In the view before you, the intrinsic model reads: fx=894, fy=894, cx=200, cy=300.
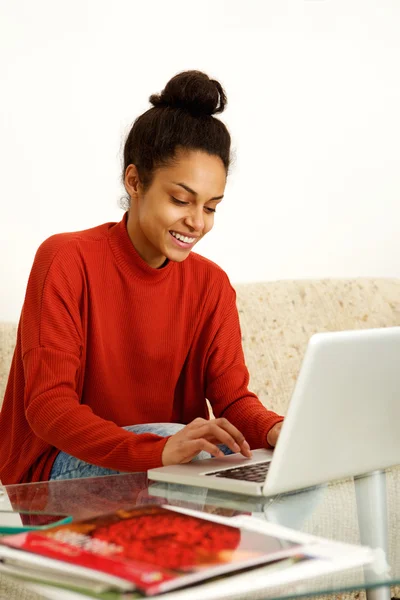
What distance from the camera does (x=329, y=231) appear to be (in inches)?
108

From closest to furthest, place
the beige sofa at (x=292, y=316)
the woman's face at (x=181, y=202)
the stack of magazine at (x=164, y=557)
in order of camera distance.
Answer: the stack of magazine at (x=164, y=557) → the woman's face at (x=181, y=202) → the beige sofa at (x=292, y=316)

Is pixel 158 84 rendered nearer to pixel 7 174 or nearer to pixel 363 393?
pixel 7 174

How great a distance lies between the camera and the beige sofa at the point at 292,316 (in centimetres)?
227

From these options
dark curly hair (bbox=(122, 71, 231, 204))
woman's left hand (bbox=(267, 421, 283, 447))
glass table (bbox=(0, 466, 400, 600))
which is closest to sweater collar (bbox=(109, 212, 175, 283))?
dark curly hair (bbox=(122, 71, 231, 204))

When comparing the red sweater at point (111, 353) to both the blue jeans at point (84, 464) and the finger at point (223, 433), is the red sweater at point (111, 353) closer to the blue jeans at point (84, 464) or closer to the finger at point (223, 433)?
the blue jeans at point (84, 464)

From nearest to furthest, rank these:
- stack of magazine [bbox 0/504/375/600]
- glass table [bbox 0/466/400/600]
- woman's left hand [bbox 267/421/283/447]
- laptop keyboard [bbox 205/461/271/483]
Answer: stack of magazine [bbox 0/504/375/600] → glass table [bbox 0/466/400/600] → laptop keyboard [bbox 205/461/271/483] → woman's left hand [bbox 267/421/283/447]

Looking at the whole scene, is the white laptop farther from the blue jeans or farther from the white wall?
the white wall

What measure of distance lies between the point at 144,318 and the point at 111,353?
0.31 ft

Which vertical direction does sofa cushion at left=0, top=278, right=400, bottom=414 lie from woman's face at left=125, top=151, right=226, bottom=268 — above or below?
below

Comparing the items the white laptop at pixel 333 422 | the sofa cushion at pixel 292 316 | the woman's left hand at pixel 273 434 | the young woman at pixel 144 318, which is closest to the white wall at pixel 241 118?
the sofa cushion at pixel 292 316

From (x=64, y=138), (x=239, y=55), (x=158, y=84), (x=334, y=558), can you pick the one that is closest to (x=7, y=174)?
(x=64, y=138)

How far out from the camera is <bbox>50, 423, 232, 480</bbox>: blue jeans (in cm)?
143

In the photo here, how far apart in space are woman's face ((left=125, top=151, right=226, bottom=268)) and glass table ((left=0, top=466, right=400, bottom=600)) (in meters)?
0.51

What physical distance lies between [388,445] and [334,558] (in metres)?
0.46
